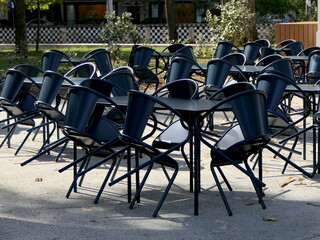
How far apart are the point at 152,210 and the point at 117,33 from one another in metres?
13.0

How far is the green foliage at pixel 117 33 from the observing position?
1838 cm

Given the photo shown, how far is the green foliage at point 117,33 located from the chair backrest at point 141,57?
20.8ft

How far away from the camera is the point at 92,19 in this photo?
1956 inches

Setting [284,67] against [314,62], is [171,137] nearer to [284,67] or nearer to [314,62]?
[284,67]

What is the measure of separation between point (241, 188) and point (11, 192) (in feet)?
6.23

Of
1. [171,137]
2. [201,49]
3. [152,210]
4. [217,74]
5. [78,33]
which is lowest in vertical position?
[78,33]

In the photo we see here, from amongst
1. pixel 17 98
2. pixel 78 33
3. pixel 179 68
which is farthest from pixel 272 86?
pixel 78 33

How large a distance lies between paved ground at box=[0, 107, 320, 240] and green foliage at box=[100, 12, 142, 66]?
11.3 m


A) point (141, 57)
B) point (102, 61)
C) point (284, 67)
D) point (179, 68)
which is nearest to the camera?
point (284, 67)

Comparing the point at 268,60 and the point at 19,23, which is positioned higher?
the point at 268,60

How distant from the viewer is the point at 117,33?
18406 mm

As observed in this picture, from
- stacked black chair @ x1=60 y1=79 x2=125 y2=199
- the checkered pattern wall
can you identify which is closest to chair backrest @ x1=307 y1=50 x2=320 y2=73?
stacked black chair @ x1=60 y1=79 x2=125 y2=199

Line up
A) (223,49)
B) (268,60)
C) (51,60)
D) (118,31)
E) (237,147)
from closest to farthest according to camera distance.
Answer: (237,147) < (268,60) < (51,60) < (223,49) < (118,31)

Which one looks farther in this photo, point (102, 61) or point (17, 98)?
point (102, 61)
